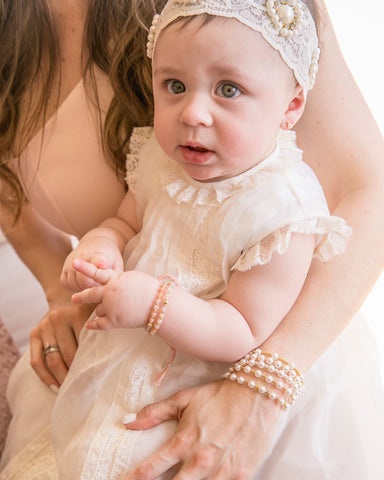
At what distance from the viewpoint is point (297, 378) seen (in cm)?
101

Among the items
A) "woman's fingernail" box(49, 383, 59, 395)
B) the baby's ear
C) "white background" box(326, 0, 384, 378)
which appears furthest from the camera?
Answer: "white background" box(326, 0, 384, 378)

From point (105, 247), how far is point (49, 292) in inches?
18.6

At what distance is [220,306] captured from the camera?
3.12 feet

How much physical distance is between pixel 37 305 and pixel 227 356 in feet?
4.61

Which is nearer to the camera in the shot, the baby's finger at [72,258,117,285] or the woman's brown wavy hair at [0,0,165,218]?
the baby's finger at [72,258,117,285]

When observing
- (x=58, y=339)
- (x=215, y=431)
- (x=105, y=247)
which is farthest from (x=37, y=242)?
(x=215, y=431)

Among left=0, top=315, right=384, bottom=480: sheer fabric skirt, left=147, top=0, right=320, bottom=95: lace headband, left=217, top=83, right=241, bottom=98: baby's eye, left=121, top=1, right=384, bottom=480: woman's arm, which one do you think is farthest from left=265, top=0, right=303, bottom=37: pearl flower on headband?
left=0, top=315, right=384, bottom=480: sheer fabric skirt

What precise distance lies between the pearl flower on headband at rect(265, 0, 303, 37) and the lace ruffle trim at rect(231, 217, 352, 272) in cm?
28

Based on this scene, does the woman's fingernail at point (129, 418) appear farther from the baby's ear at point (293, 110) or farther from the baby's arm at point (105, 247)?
the baby's ear at point (293, 110)

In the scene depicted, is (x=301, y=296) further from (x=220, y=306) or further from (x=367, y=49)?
(x=367, y=49)

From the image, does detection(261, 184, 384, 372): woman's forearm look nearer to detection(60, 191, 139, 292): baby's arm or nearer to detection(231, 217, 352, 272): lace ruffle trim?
detection(231, 217, 352, 272): lace ruffle trim

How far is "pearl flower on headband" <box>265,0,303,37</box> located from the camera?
88 centimetres

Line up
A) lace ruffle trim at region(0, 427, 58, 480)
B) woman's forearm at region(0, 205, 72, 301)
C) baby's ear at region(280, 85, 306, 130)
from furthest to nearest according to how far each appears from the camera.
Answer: woman's forearm at region(0, 205, 72, 301) < lace ruffle trim at region(0, 427, 58, 480) < baby's ear at region(280, 85, 306, 130)

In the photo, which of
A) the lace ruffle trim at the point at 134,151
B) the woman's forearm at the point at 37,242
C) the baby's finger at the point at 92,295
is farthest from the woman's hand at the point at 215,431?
the woman's forearm at the point at 37,242
